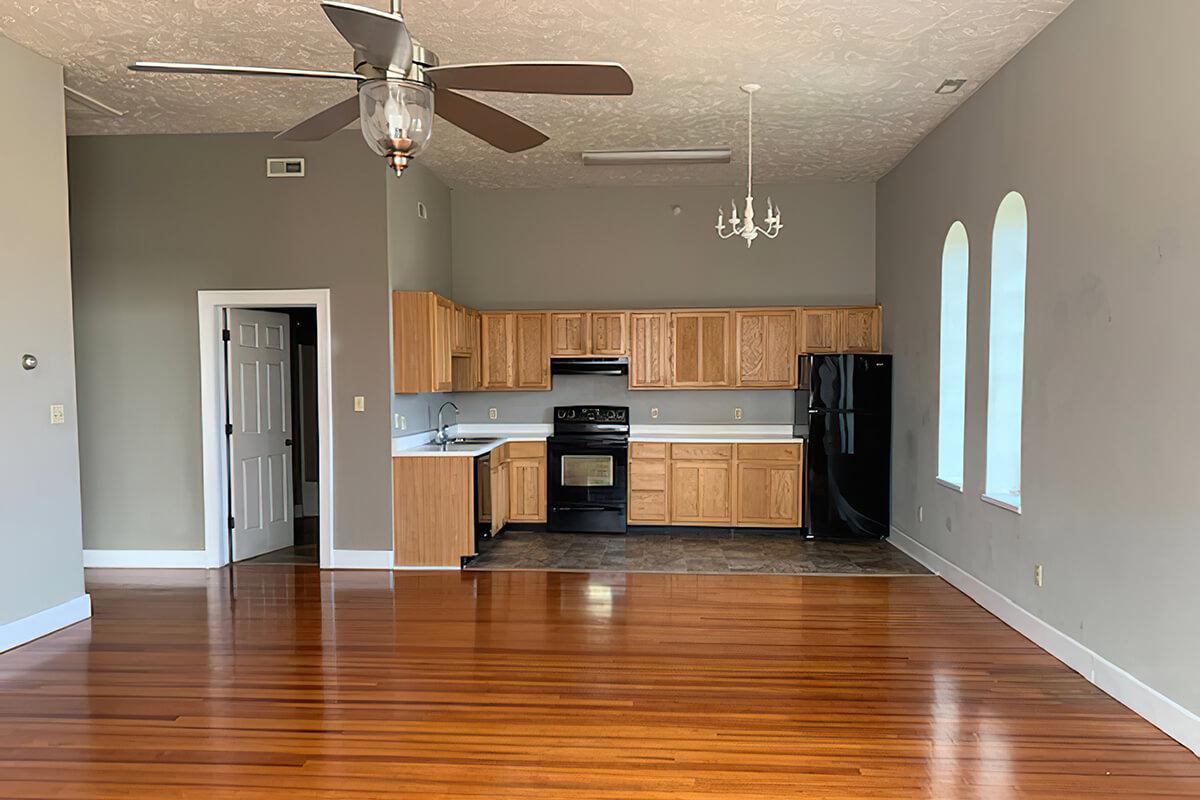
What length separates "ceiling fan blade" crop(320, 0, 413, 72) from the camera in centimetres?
196

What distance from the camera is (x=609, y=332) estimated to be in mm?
7223

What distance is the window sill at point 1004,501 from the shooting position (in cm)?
430

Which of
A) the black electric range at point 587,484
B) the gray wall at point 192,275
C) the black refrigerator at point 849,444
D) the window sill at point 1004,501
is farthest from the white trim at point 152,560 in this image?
the window sill at point 1004,501

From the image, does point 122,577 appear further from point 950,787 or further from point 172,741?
point 950,787

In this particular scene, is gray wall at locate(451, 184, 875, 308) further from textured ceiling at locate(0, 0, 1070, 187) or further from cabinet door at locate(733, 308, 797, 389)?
textured ceiling at locate(0, 0, 1070, 187)

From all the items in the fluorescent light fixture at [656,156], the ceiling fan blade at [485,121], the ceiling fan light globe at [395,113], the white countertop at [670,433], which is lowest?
the white countertop at [670,433]

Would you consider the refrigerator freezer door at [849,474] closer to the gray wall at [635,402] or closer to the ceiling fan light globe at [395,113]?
the gray wall at [635,402]

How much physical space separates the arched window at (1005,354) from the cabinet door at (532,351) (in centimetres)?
389

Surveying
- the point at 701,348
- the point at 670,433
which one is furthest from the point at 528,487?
the point at 701,348

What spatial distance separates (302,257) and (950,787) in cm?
520

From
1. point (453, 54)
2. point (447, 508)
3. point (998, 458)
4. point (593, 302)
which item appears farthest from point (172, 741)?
point (593, 302)

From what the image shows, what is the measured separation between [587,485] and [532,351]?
137 cm

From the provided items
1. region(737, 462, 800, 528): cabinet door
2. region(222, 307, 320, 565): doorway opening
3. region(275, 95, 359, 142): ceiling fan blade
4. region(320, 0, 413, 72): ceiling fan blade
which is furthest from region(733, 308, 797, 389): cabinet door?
region(320, 0, 413, 72): ceiling fan blade

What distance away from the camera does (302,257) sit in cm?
573
